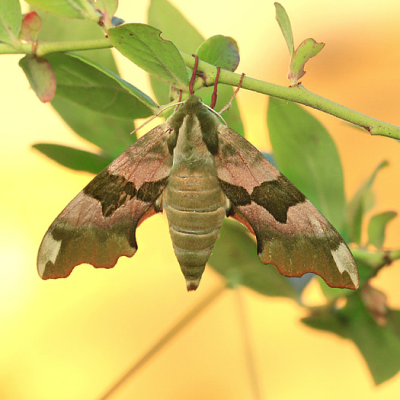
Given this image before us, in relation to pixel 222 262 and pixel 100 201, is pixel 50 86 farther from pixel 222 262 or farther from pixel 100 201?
pixel 222 262

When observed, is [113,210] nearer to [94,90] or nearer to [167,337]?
[94,90]

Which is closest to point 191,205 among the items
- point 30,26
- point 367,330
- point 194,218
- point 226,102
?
point 194,218

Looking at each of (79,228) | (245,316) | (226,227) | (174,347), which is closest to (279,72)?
(174,347)

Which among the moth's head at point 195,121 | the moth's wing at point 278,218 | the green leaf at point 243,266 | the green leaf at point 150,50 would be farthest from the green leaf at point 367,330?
the green leaf at point 150,50

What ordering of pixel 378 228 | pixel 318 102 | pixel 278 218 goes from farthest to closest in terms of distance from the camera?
1. pixel 378 228
2. pixel 278 218
3. pixel 318 102

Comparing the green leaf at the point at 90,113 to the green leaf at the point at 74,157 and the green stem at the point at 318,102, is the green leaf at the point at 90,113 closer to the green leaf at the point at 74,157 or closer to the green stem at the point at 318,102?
the green leaf at the point at 74,157

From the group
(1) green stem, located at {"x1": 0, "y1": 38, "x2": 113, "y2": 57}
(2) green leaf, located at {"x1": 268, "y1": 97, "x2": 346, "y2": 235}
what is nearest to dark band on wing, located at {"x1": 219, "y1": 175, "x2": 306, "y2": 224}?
(2) green leaf, located at {"x1": 268, "y1": 97, "x2": 346, "y2": 235}
